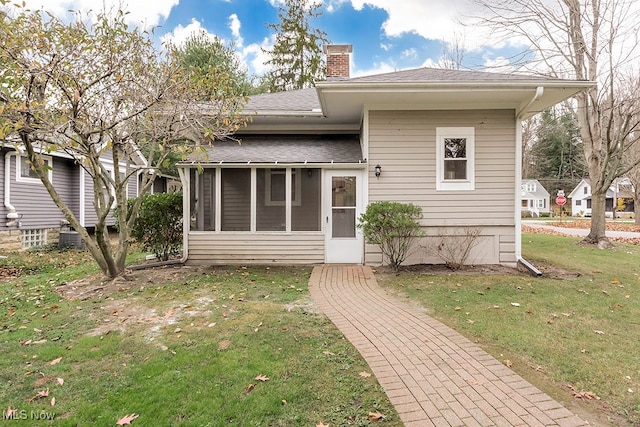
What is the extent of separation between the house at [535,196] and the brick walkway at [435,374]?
1772 inches

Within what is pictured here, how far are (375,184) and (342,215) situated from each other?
1.06 meters

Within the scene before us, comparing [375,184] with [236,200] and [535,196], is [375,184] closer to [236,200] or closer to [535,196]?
[236,200]

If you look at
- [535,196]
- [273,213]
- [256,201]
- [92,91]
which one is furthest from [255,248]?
[535,196]

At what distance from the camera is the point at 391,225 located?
6.94 meters

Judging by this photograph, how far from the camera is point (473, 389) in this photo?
112 inches

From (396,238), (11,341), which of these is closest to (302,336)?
(11,341)

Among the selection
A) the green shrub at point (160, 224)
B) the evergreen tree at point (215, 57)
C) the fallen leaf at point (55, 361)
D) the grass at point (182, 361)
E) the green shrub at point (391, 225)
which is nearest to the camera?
the grass at point (182, 361)

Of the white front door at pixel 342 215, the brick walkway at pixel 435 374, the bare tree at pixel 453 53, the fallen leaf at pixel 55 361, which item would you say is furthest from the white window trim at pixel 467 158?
the bare tree at pixel 453 53

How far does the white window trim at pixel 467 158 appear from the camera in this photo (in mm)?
7793

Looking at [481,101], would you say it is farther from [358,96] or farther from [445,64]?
[445,64]

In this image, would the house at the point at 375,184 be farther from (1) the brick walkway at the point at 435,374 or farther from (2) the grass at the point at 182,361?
(1) the brick walkway at the point at 435,374

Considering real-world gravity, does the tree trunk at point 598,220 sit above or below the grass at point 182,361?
above

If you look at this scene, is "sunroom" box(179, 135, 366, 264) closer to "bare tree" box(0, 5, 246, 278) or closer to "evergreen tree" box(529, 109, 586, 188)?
"bare tree" box(0, 5, 246, 278)
